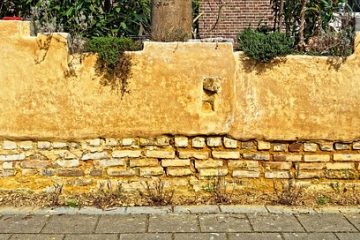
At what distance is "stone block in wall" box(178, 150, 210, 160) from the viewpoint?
5.24 m

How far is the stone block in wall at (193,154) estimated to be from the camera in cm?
524

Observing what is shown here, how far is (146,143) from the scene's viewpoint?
521cm

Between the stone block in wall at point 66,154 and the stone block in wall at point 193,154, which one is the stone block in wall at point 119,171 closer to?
the stone block in wall at point 66,154

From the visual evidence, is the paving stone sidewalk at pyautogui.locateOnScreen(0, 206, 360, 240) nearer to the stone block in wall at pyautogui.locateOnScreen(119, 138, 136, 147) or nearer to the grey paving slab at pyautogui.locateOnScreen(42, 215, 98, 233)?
the grey paving slab at pyautogui.locateOnScreen(42, 215, 98, 233)

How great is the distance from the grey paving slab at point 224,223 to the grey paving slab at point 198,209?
4.8 inches

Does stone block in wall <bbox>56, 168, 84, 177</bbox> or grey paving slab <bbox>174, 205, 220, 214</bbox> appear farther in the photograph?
stone block in wall <bbox>56, 168, 84, 177</bbox>

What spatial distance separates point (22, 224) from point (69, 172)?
797 millimetres

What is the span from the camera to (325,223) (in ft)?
15.5

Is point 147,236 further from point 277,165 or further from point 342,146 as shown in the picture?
point 342,146

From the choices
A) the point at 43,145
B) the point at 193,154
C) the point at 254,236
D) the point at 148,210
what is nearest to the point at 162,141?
the point at 193,154

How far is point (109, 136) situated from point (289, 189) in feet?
6.85

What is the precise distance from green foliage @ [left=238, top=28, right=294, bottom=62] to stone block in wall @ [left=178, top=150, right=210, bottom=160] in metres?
1.19

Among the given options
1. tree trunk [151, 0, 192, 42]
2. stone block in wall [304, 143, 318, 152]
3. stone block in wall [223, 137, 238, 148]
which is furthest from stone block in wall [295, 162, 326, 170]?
tree trunk [151, 0, 192, 42]

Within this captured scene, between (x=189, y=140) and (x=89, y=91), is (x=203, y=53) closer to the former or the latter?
(x=189, y=140)
